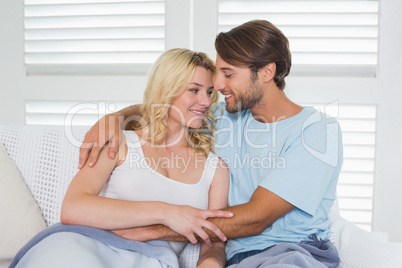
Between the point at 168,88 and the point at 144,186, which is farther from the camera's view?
the point at 168,88

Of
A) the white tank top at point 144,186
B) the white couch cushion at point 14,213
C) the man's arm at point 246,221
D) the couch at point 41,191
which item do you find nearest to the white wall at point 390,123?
the couch at point 41,191

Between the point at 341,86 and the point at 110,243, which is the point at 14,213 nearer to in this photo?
the point at 110,243

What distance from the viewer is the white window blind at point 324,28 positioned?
1.98 m

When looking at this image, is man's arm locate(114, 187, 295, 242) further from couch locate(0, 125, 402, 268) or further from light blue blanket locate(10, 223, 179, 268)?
couch locate(0, 125, 402, 268)

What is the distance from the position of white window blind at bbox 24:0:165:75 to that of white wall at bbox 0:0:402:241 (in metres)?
0.06

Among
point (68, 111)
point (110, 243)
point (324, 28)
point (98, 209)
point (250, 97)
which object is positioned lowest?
Result: point (110, 243)

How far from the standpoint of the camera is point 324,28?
1995 millimetres

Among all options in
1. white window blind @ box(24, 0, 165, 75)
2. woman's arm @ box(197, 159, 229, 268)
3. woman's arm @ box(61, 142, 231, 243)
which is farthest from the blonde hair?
white window blind @ box(24, 0, 165, 75)

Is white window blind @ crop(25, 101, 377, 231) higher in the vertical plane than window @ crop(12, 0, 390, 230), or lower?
lower

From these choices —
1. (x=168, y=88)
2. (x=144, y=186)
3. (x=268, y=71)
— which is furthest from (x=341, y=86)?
(x=144, y=186)

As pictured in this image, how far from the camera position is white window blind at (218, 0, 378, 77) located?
78.1 inches

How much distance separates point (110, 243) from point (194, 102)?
635mm

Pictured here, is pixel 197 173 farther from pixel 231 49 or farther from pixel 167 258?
pixel 231 49

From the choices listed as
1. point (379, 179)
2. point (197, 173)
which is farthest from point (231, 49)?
point (379, 179)
